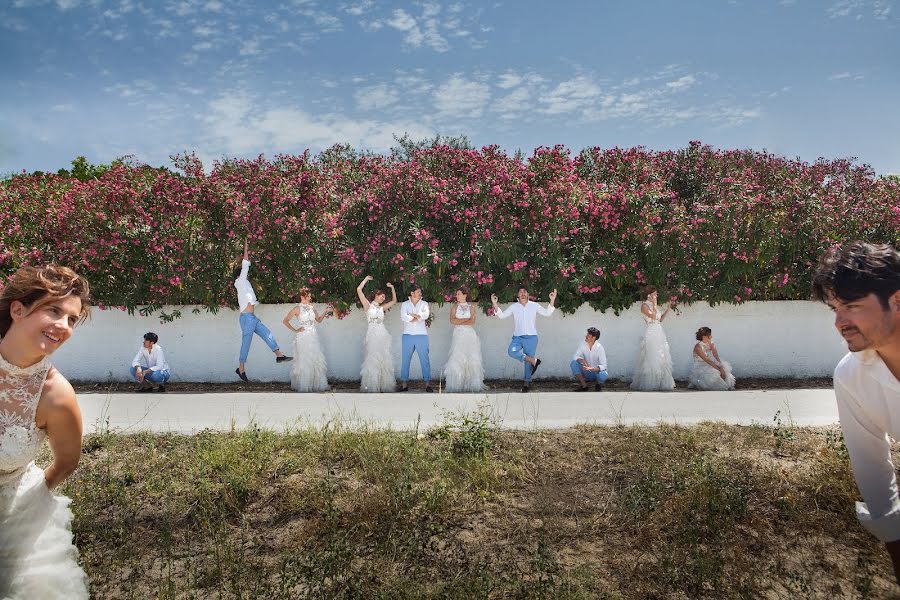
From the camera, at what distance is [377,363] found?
11.6 m

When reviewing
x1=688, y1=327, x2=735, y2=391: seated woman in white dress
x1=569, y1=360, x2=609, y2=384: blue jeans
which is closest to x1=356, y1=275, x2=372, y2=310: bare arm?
x1=569, y1=360, x2=609, y2=384: blue jeans

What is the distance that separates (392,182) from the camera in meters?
12.3

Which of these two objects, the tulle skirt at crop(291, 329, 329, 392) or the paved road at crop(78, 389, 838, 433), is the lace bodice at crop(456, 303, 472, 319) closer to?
the paved road at crop(78, 389, 838, 433)

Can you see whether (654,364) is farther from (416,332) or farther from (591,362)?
(416,332)

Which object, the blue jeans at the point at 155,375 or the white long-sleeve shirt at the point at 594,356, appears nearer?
the white long-sleeve shirt at the point at 594,356

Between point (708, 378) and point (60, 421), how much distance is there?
10356 mm

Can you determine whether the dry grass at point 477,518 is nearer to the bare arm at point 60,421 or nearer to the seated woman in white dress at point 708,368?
the bare arm at point 60,421

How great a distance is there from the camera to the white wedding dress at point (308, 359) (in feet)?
38.6

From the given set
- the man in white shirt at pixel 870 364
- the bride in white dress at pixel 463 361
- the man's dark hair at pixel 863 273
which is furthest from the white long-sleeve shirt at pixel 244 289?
the man's dark hair at pixel 863 273

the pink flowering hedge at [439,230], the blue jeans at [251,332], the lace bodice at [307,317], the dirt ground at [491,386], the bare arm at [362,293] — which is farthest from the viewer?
the blue jeans at [251,332]

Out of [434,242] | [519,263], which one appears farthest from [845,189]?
[434,242]

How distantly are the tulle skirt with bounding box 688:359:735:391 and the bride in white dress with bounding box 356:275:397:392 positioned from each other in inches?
196

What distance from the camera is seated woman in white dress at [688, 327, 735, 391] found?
1147cm

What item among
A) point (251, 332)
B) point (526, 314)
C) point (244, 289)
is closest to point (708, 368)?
point (526, 314)
